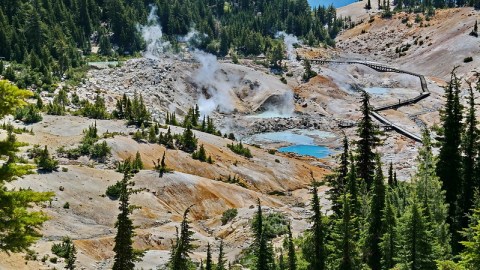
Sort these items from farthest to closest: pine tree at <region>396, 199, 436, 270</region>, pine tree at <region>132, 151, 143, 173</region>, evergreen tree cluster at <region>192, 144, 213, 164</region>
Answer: evergreen tree cluster at <region>192, 144, 213, 164</region>, pine tree at <region>132, 151, 143, 173</region>, pine tree at <region>396, 199, 436, 270</region>

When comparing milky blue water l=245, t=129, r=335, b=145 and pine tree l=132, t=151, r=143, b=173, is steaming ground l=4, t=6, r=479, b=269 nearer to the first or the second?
milky blue water l=245, t=129, r=335, b=145

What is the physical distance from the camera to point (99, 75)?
130250 mm

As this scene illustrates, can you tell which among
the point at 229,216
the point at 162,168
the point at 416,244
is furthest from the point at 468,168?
the point at 162,168

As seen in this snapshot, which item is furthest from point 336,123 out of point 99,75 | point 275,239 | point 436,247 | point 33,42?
point 436,247

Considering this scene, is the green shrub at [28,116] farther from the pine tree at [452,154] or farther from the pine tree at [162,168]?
the pine tree at [452,154]

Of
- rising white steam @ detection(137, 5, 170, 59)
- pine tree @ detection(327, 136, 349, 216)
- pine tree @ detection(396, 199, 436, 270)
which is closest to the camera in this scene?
pine tree @ detection(396, 199, 436, 270)

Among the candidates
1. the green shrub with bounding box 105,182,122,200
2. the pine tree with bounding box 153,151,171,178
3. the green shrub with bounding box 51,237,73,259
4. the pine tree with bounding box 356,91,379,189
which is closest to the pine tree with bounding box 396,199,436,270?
the pine tree with bounding box 356,91,379,189

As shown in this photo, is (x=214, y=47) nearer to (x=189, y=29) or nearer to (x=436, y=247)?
(x=189, y=29)

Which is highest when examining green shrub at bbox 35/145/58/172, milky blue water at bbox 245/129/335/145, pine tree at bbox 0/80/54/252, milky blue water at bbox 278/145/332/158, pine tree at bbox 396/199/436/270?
pine tree at bbox 0/80/54/252

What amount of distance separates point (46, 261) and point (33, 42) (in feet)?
339

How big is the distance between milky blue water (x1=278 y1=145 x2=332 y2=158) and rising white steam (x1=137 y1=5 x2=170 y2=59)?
2490 inches

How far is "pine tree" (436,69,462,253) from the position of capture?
140 feet

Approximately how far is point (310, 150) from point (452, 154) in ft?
235

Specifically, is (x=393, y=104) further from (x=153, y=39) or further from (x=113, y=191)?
(x=113, y=191)
